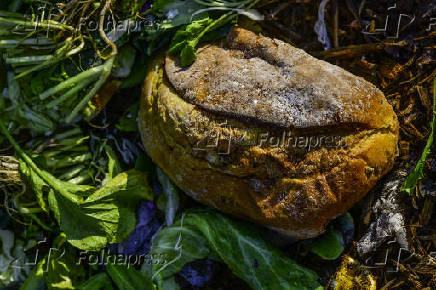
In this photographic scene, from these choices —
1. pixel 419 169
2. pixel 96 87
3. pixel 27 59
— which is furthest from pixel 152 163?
pixel 419 169

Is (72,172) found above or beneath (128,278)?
above

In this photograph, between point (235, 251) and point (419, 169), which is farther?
point (235, 251)

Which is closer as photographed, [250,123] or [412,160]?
[250,123]

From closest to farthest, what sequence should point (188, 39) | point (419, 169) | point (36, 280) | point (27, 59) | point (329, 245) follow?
point (419, 169)
point (188, 39)
point (329, 245)
point (27, 59)
point (36, 280)

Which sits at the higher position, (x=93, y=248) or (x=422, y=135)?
(x=422, y=135)

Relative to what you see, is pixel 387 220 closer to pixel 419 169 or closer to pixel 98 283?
pixel 419 169

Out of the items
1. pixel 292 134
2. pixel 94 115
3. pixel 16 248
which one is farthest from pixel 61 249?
pixel 292 134

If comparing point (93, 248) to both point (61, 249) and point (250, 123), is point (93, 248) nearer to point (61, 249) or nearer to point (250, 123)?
point (61, 249)
